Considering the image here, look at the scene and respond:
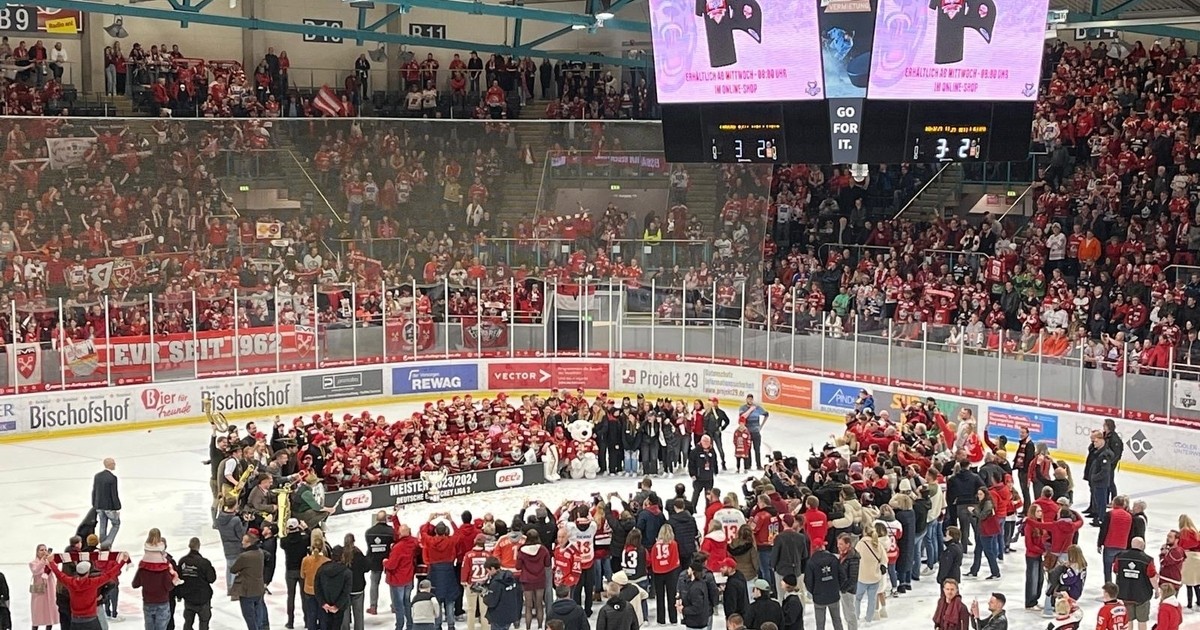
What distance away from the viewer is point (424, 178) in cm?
3219

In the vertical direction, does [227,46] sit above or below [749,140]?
above

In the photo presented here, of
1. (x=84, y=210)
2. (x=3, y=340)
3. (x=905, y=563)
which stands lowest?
(x=905, y=563)

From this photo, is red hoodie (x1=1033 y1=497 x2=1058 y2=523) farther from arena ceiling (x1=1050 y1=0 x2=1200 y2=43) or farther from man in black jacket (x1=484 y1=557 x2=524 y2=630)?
arena ceiling (x1=1050 y1=0 x2=1200 y2=43)

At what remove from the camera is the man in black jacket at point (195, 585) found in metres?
14.7

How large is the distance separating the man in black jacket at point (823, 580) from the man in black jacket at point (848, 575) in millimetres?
88

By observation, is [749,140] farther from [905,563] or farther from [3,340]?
[3,340]

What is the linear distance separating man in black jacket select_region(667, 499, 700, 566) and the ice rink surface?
806 millimetres

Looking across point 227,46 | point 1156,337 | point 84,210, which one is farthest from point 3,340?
point 1156,337

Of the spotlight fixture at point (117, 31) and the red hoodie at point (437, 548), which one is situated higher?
the spotlight fixture at point (117, 31)

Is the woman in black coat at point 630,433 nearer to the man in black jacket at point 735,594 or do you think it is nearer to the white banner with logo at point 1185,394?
the white banner with logo at point 1185,394

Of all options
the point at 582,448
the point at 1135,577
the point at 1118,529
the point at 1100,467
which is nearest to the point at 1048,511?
the point at 1118,529

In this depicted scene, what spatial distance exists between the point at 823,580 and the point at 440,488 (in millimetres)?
8117

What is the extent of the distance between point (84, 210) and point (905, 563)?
18074mm

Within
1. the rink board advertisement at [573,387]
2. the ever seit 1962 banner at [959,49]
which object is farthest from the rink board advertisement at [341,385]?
the ever seit 1962 banner at [959,49]
